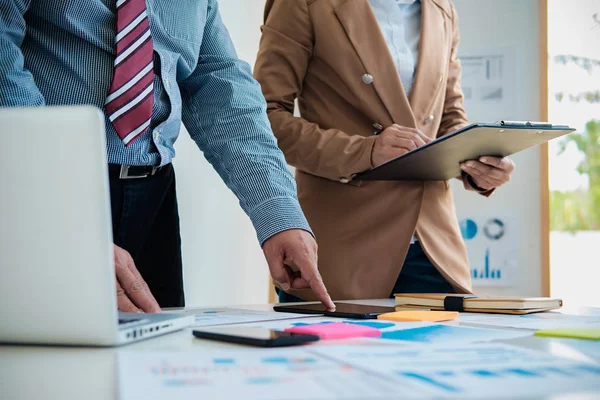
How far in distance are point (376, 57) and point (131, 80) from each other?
63cm

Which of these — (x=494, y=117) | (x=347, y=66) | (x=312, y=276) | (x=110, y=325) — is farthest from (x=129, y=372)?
(x=494, y=117)

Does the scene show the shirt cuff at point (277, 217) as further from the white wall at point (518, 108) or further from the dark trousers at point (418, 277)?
the white wall at point (518, 108)

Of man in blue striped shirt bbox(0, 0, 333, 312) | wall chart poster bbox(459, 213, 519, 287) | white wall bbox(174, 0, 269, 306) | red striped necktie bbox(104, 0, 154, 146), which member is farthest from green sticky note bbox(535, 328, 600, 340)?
wall chart poster bbox(459, 213, 519, 287)

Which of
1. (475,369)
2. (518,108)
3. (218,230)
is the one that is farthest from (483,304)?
(518,108)

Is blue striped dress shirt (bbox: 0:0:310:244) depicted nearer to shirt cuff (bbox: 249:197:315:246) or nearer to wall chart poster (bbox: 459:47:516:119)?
shirt cuff (bbox: 249:197:315:246)

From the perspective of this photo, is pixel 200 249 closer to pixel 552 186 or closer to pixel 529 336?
pixel 552 186

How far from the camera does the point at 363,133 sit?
5.00 ft

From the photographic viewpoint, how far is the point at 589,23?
A: 116 inches

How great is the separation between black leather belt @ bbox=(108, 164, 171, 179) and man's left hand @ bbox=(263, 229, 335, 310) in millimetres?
241

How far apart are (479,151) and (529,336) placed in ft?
2.17

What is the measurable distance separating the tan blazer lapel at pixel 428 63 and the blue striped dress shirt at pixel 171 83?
40 cm

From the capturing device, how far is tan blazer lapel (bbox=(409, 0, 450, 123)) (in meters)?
1.54

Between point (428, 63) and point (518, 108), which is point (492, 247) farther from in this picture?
point (428, 63)

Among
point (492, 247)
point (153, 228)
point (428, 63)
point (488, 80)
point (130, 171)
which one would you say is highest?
point (488, 80)
